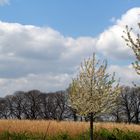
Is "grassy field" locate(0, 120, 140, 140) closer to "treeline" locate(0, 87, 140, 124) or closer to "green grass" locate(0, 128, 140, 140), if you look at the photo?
"green grass" locate(0, 128, 140, 140)

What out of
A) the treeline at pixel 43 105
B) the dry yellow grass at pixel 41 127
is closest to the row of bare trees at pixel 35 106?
the treeline at pixel 43 105

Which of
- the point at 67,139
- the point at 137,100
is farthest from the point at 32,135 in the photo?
the point at 137,100

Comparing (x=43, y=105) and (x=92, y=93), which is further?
(x=43, y=105)

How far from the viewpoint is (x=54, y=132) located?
83.8ft

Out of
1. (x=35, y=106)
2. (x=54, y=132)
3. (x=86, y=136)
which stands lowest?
(x=86, y=136)

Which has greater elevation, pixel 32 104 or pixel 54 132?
pixel 32 104

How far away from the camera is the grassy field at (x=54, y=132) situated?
23609 mm

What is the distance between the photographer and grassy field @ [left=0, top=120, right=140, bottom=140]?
77.5 ft

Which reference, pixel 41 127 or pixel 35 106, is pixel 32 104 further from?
pixel 41 127

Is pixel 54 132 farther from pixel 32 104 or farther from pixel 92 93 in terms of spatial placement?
pixel 32 104

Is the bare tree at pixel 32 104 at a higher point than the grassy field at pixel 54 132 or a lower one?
higher

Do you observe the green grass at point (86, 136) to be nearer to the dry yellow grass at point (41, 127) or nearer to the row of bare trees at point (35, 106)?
the dry yellow grass at point (41, 127)

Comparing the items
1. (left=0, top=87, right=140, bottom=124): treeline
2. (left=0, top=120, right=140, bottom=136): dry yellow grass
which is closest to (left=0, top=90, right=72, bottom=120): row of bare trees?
(left=0, top=87, right=140, bottom=124): treeline

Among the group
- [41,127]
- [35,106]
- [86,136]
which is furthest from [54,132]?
[35,106]
